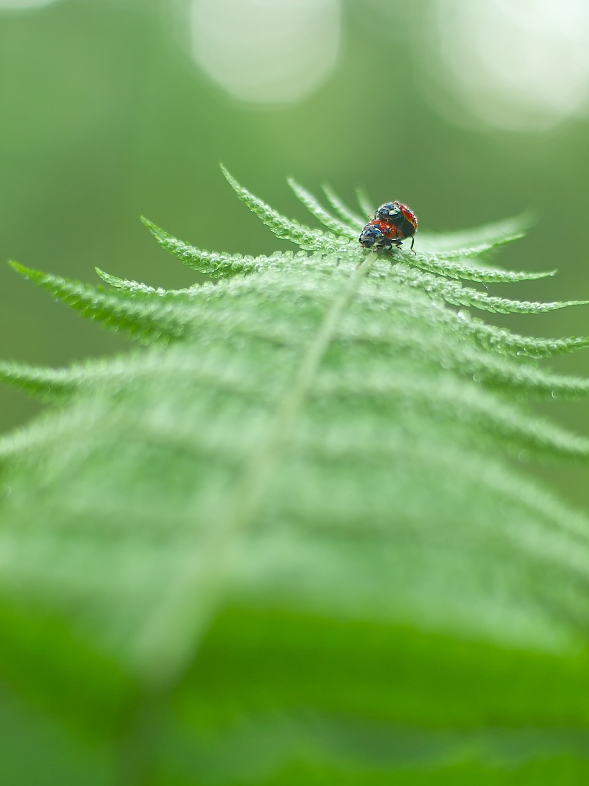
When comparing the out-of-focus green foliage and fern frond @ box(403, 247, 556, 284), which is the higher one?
fern frond @ box(403, 247, 556, 284)

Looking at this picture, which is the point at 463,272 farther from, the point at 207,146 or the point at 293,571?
the point at 207,146

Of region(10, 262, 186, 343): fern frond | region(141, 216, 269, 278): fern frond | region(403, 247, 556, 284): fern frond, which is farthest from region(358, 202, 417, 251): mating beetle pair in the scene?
region(10, 262, 186, 343): fern frond

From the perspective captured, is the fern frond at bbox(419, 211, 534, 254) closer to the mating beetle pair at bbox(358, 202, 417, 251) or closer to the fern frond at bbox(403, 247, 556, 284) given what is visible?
the mating beetle pair at bbox(358, 202, 417, 251)

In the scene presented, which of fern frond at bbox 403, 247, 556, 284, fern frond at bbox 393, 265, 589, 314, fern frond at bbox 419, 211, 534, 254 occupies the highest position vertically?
fern frond at bbox 419, 211, 534, 254

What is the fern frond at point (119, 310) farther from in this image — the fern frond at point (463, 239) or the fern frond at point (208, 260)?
the fern frond at point (463, 239)

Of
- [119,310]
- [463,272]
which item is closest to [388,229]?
[463,272]

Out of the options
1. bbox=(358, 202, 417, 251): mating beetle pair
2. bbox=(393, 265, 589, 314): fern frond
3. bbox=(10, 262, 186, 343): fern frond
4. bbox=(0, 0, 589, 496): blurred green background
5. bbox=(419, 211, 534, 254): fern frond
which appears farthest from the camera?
bbox=(0, 0, 589, 496): blurred green background

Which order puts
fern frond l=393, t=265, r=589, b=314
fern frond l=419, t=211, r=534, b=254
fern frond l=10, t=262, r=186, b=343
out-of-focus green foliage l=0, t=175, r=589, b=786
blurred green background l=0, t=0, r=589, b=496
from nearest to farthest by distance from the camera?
out-of-focus green foliage l=0, t=175, r=589, b=786 → fern frond l=10, t=262, r=186, b=343 → fern frond l=393, t=265, r=589, b=314 → fern frond l=419, t=211, r=534, b=254 → blurred green background l=0, t=0, r=589, b=496
